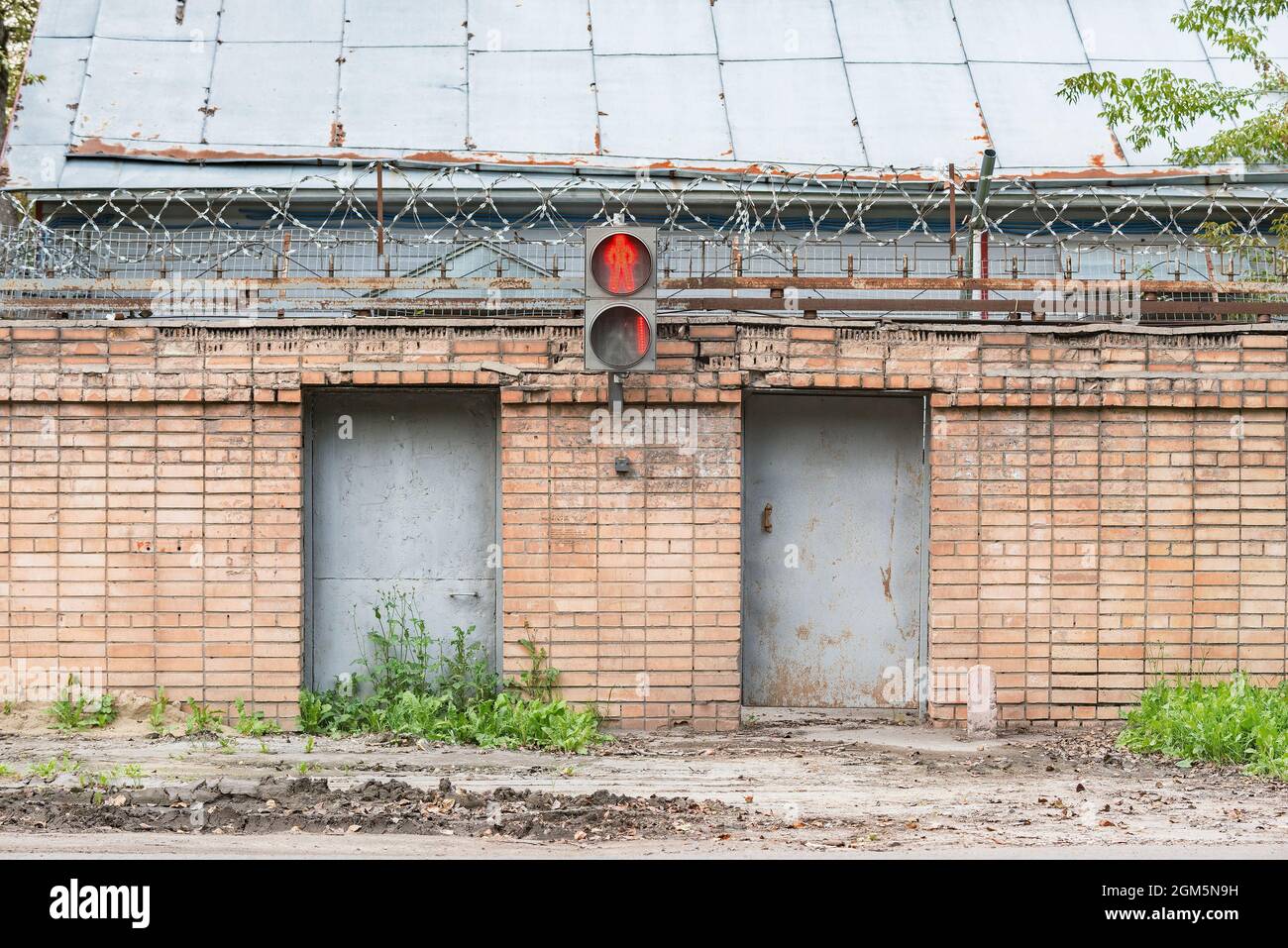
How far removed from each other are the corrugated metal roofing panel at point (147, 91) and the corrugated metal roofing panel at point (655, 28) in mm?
4394

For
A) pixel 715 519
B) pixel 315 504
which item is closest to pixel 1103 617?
pixel 715 519

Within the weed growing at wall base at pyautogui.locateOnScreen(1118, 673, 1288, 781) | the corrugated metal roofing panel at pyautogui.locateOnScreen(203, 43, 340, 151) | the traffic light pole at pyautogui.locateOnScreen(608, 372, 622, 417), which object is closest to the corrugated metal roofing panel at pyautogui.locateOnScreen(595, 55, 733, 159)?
the corrugated metal roofing panel at pyautogui.locateOnScreen(203, 43, 340, 151)

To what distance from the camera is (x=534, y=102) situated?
13.9 meters

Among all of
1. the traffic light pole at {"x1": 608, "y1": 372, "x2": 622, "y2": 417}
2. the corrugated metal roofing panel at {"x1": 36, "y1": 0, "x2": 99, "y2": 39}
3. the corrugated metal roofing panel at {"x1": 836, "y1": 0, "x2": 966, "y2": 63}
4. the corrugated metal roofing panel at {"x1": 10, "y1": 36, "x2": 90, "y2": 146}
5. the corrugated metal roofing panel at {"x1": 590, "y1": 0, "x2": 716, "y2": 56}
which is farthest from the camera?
the corrugated metal roofing panel at {"x1": 836, "y1": 0, "x2": 966, "y2": 63}

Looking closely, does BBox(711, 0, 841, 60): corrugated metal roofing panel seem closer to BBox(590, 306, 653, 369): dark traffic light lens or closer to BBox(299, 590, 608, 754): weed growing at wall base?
BBox(590, 306, 653, 369): dark traffic light lens

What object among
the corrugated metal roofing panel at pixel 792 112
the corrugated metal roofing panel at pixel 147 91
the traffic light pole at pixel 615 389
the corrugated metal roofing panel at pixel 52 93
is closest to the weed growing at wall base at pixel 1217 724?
the traffic light pole at pixel 615 389

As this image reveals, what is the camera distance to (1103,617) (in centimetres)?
862

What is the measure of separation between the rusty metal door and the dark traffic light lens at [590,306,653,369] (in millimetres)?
1181

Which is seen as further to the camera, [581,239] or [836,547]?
[581,239]

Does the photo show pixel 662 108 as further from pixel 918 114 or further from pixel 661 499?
pixel 661 499

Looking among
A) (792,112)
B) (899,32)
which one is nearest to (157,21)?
(792,112)

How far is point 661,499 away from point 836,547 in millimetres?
1333

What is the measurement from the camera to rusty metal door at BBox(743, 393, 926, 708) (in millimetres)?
8922

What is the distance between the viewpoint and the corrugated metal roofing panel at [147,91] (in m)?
13.4
